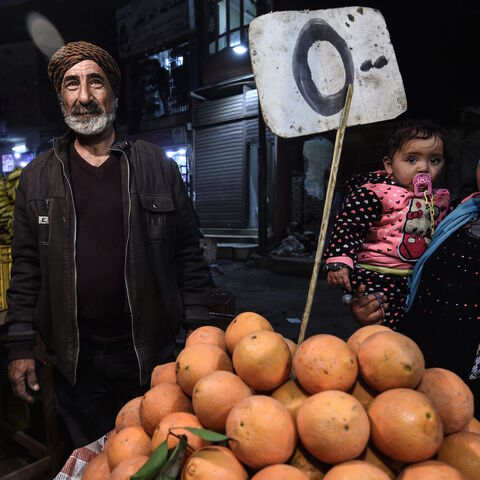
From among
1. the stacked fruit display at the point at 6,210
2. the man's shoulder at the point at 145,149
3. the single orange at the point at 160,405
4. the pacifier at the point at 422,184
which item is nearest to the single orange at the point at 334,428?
the single orange at the point at 160,405

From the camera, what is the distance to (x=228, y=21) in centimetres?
1520

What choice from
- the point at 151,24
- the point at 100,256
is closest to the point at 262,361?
the point at 100,256

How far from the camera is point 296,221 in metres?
13.3

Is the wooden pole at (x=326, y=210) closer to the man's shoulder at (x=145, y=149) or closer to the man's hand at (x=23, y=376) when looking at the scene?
the man's shoulder at (x=145, y=149)

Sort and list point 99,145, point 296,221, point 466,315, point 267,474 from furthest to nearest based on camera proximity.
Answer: point 296,221, point 99,145, point 466,315, point 267,474

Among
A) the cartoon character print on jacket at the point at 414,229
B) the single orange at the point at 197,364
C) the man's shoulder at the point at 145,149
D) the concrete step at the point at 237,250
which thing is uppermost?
the man's shoulder at the point at 145,149

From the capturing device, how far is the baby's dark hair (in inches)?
84.6

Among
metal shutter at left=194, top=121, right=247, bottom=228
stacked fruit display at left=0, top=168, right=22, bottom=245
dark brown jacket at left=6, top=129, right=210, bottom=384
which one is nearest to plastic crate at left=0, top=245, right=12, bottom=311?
stacked fruit display at left=0, top=168, right=22, bottom=245

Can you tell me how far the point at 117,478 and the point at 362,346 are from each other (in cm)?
74

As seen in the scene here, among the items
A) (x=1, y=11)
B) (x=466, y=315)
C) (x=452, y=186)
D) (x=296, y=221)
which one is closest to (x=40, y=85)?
(x=1, y=11)

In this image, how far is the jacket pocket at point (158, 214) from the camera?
2.25 m

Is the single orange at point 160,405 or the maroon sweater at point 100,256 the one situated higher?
the maroon sweater at point 100,256

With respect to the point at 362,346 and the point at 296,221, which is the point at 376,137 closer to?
the point at 296,221

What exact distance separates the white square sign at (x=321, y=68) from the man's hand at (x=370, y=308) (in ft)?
3.31
